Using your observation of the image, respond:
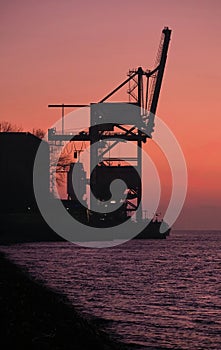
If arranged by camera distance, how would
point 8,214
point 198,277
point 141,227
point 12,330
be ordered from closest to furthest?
point 12,330, point 198,277, point 8,214, point 141,227

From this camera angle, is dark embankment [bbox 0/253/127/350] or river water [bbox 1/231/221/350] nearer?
dark embankment [bbox 0/253/127/350]

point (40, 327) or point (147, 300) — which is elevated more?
point (40, 327)

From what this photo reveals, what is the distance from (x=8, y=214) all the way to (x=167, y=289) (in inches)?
2600

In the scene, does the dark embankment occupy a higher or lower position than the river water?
higher

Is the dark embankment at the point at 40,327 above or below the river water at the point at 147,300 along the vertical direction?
Answer: above

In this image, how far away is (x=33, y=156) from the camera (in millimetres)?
107312

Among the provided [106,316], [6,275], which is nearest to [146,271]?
[6,275]

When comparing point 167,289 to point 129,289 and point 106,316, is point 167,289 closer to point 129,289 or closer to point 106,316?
point 129,289

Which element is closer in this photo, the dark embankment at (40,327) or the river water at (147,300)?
the dark embankment at (40,327)

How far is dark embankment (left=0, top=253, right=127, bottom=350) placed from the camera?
14895 mm

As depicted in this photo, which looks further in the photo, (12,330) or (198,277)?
(198,277)

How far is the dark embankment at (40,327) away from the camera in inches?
586

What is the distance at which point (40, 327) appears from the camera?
56.2ft

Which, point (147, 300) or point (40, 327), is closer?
point (40, 327)
